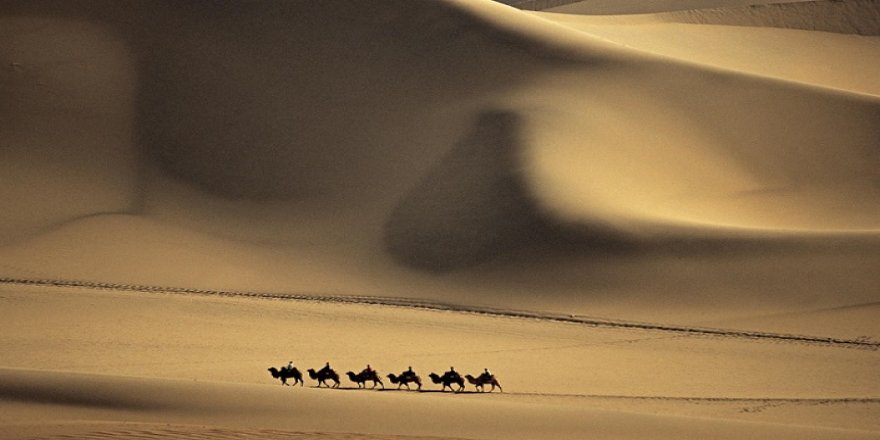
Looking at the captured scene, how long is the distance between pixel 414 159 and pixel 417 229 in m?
3.96

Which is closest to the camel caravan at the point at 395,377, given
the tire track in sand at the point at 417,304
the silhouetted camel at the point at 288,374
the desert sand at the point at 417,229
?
the silhouetted camel at the point at 288,374

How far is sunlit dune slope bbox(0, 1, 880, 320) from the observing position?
3188cm

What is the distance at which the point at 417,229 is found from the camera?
114 feet

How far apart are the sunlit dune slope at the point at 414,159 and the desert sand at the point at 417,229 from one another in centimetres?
10

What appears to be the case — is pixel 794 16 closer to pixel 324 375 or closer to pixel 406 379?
pixel 406 379

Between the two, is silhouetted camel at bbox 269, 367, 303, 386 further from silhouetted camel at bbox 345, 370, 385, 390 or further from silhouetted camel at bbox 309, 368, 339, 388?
silhouetted camel at bbox 345, 370, 385, 390

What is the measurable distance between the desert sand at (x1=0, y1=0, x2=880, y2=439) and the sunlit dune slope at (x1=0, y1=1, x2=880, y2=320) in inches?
3.8

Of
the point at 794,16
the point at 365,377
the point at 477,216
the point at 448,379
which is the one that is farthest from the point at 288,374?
the point at 794,16

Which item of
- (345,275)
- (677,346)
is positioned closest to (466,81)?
(345,275)

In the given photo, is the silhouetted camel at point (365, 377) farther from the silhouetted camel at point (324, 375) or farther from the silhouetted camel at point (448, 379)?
the silhouetted camel at point (448, 379)

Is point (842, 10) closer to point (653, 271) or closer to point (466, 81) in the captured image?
point (466, 81)

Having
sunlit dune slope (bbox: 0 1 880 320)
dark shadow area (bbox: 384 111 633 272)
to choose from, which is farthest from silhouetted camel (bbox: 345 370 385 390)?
dark shadow area (bbox: 384 111 633 272)

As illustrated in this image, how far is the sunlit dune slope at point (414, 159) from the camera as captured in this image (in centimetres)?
3188

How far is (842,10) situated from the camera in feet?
207
